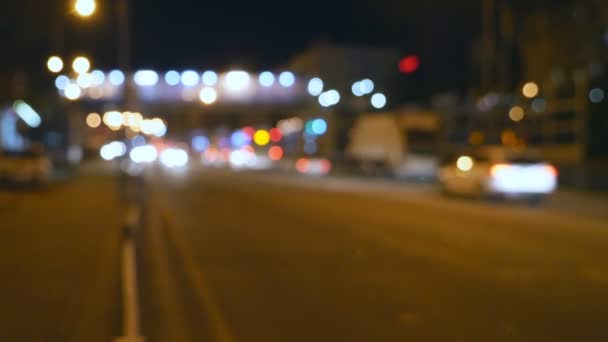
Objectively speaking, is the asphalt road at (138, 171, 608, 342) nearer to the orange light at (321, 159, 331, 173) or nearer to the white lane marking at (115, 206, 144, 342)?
the white lane marking at (115, 206, 144, 342)

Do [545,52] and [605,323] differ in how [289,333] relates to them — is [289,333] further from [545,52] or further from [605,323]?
[545,52]

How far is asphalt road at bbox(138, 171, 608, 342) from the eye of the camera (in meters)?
9.16

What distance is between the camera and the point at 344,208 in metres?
25.1

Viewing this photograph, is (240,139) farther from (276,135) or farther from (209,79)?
(209,79)

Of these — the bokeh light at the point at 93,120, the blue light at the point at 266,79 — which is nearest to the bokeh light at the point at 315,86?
the blue light at the point at 266,79

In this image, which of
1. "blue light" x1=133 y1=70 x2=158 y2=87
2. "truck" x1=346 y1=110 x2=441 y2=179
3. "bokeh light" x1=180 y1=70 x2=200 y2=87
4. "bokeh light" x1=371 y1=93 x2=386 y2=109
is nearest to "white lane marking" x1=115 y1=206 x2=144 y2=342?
"truck" x1=346 y1=110 x2=441 y2=179

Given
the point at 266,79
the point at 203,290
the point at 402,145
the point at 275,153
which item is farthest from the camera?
the point at 266,79

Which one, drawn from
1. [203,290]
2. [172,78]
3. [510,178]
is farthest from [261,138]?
[203,290]

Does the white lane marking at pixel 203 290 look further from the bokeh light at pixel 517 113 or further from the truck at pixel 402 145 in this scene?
the bokeh light at pixel 517 113

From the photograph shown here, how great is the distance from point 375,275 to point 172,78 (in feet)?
213

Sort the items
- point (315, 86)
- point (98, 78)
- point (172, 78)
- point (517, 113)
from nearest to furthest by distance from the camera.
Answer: point (517, 113), point (98, 78), point (315, 86), point (172, 78)

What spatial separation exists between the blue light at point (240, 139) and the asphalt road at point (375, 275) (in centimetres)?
5477

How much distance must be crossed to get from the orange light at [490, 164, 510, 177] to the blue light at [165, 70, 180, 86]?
50.0 meters

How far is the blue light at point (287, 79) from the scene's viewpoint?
7681cm
